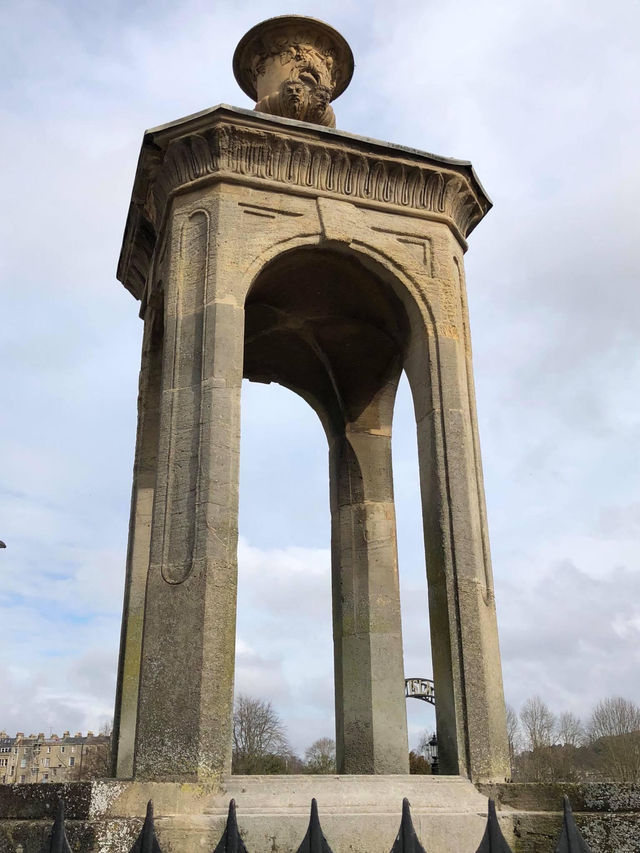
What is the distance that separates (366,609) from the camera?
1021 cm

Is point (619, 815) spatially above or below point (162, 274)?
below

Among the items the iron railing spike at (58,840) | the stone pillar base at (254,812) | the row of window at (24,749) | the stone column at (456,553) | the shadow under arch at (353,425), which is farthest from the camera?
the row of window at (24,749)

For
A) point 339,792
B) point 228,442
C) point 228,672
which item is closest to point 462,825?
point 339,792

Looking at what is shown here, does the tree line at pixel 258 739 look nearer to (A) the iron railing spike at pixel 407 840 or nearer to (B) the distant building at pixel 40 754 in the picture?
(A) the iron railing spike at pixel 407 840

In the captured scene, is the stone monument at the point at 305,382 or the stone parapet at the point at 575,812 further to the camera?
the stone monument at the point at 305,382

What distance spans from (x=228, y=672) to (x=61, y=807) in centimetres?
368

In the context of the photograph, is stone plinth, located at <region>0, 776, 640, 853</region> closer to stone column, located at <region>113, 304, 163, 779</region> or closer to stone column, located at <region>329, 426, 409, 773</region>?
stone column, located at <region>113, 304, 163, 779</region>

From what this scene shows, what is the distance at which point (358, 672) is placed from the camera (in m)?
9.98

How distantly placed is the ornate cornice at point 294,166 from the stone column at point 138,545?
4.80ft

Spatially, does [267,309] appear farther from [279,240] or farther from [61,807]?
[61,807]

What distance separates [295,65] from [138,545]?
6247mm

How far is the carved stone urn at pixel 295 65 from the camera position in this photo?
982 centimetres

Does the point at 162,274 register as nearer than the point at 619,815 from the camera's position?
No

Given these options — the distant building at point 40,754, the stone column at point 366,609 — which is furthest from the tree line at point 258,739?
the distant building at point 40,754
